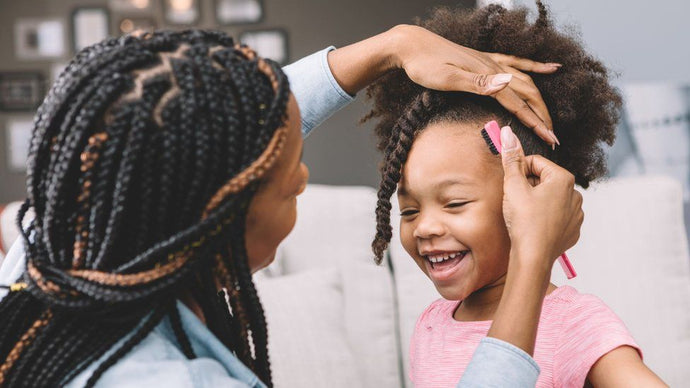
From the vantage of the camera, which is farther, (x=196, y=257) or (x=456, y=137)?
(x=456, y=137)

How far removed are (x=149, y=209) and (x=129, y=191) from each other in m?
0.02

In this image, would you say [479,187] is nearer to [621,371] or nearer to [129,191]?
[621,371]

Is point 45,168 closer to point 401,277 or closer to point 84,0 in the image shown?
point 401,277

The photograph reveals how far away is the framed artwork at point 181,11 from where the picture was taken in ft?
12.3

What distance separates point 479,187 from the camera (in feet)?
3.43

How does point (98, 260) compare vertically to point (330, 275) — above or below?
above

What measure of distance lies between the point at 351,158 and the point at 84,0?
1626mm

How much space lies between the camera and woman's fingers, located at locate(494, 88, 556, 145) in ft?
3.35

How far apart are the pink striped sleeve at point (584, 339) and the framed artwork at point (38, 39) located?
11.0 ft

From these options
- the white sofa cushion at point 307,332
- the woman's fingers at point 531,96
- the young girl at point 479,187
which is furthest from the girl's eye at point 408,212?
the white sofa cushion at point 307,332

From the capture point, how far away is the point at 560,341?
100cm

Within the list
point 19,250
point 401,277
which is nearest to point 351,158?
point 401,277

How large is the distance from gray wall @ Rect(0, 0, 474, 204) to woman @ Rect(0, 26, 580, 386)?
294cm

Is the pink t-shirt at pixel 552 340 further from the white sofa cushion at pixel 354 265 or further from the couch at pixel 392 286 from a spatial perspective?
the white sofa cushion at pixel 354 265
